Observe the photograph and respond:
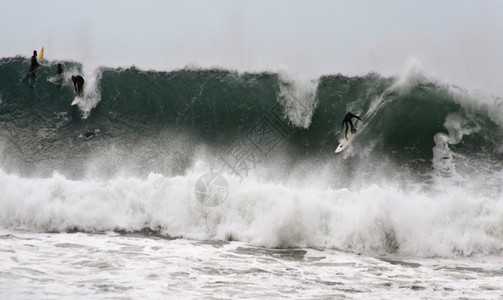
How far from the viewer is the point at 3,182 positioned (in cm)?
1204

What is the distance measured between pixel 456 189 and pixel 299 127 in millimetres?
4904

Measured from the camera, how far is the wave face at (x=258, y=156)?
32.9ft

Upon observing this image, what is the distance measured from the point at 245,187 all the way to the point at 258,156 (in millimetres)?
2221

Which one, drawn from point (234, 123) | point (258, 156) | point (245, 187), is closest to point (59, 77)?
point (234, 123)

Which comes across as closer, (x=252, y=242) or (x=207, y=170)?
(x=252, y=242)

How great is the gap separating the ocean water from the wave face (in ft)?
0.15

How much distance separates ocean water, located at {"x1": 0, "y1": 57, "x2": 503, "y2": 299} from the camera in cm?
724

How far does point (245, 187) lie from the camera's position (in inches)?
444

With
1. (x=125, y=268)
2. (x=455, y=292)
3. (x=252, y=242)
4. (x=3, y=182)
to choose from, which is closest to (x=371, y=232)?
(x=252, y=242)

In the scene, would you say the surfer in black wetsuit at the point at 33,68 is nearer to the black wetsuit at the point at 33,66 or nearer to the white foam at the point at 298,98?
the black wetsuit at the point at 33,66

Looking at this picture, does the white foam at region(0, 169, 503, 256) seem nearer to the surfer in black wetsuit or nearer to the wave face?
the wave face

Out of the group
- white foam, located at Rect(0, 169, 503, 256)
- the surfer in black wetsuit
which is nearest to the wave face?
white foam, located at Rect(0, 169, 503, 256)

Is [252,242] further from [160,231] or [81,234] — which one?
[81,234]

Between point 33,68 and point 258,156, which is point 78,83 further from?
point 258,156
